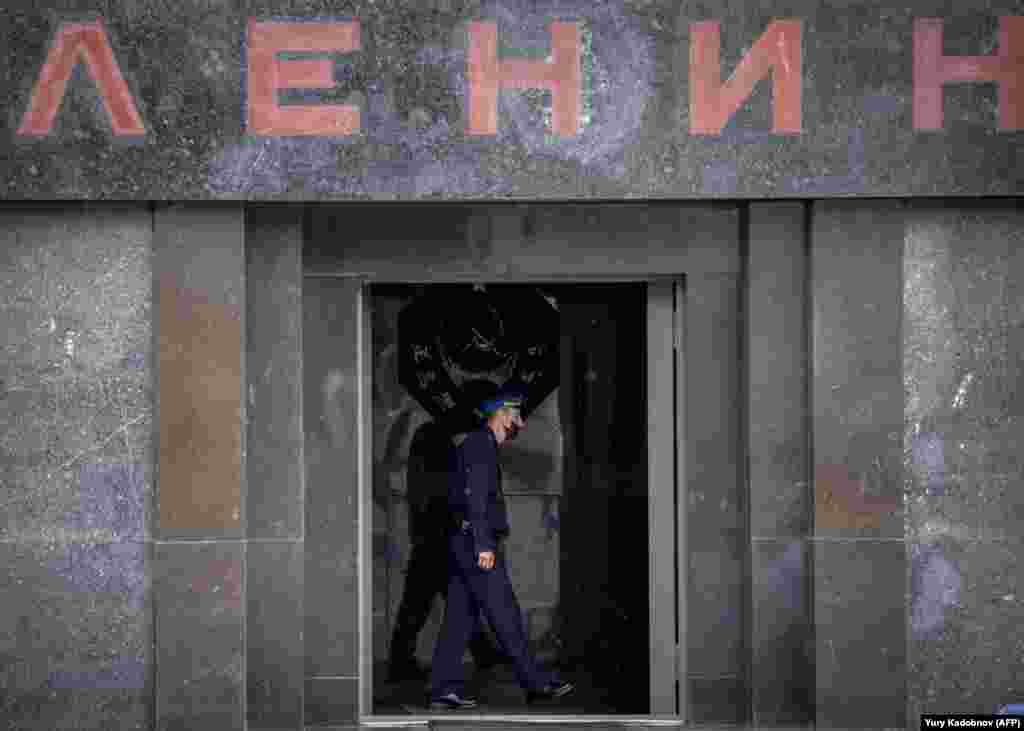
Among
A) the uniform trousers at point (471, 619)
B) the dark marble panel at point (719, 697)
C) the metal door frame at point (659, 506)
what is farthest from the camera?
the uniform trousers at point (471, 619)

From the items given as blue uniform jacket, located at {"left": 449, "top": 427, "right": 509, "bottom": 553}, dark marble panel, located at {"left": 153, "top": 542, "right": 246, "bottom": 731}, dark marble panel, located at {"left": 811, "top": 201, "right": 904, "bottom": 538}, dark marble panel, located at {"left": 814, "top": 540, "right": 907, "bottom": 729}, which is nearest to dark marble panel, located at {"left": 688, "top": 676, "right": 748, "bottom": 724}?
dark marble panel, located at {"left": 814, "top": 540, "right": 907, "bottom": 729}

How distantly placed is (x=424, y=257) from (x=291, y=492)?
1652mm

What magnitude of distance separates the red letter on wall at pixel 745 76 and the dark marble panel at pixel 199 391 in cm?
295

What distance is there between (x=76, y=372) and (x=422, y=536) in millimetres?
2546

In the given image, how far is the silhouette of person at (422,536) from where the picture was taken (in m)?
10.5

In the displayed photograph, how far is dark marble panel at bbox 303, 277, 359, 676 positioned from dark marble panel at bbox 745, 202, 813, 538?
8.11 feet

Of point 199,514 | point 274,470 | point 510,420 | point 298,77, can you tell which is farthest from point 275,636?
point 298,77

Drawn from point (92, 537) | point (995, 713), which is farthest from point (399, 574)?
point (995, 713)

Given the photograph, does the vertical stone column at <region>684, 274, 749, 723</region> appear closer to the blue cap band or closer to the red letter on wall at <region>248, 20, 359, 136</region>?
the blue cap band

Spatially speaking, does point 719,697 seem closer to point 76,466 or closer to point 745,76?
point 745,76

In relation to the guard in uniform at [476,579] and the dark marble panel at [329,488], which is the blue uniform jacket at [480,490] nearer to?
the guard in uniform at [476,579]

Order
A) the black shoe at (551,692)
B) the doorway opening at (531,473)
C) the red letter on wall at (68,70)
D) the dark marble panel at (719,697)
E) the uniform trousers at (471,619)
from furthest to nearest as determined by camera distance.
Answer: the doorway opening at (531,473) → the black shoe at (551,692) → the uniform trousers at (471,619) → the dark marble panel at (719,697) → the red letter on wall at (68,70)

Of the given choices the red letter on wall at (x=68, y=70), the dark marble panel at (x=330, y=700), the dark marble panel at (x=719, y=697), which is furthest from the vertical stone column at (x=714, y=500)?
the red letter on wall at (x=68, y=70)

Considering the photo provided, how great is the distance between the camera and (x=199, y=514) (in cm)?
930
